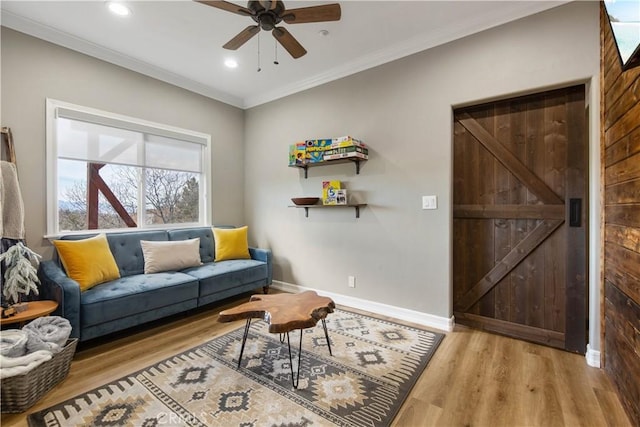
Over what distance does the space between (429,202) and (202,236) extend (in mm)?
2739

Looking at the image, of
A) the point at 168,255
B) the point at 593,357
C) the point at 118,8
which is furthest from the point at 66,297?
the point at 593,357

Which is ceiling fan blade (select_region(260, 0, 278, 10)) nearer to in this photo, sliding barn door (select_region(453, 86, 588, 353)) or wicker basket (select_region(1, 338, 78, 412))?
sliding barn door (select_region(453, 86, 588, 353))

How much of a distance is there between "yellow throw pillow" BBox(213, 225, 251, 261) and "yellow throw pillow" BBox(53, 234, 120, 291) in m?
1.14

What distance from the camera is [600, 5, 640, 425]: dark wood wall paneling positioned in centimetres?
149

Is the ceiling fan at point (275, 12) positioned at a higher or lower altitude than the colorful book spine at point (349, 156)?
higher

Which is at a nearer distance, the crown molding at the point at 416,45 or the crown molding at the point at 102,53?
the crown molding at the point at 416,45

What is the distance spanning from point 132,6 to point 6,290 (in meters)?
2.35

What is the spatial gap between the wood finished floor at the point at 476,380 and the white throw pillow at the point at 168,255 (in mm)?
643

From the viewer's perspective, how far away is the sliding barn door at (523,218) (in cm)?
A: 224

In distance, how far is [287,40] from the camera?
2088 millimetres

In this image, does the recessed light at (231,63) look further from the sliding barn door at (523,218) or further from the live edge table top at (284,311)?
the live edge table top at (284,311)

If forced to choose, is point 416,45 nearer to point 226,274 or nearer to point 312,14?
point 312,14

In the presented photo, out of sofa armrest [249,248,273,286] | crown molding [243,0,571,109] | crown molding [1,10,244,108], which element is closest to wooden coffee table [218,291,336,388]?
sofa armrest [249,248,273,286]

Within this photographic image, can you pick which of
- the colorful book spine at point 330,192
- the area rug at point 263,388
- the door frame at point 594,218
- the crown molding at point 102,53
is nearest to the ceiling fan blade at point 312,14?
the colorful book spine at point 330,192
